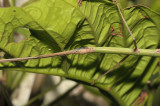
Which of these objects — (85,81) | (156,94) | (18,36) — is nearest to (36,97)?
(85,81)

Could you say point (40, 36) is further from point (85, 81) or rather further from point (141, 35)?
point (141, 35)

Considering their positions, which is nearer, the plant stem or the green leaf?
the green leaf

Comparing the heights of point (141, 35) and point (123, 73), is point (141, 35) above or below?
above

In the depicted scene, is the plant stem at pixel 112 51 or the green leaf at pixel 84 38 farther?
the plant stem at pixel 112 51

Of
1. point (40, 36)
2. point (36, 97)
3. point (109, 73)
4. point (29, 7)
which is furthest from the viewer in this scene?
point (36, 97)

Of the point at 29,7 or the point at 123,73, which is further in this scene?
the point at 123,73

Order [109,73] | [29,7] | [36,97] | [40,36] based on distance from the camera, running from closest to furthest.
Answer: [29,7]
[40,36]
[109,73]
[36,97]

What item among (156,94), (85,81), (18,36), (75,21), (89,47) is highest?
(75,21)
